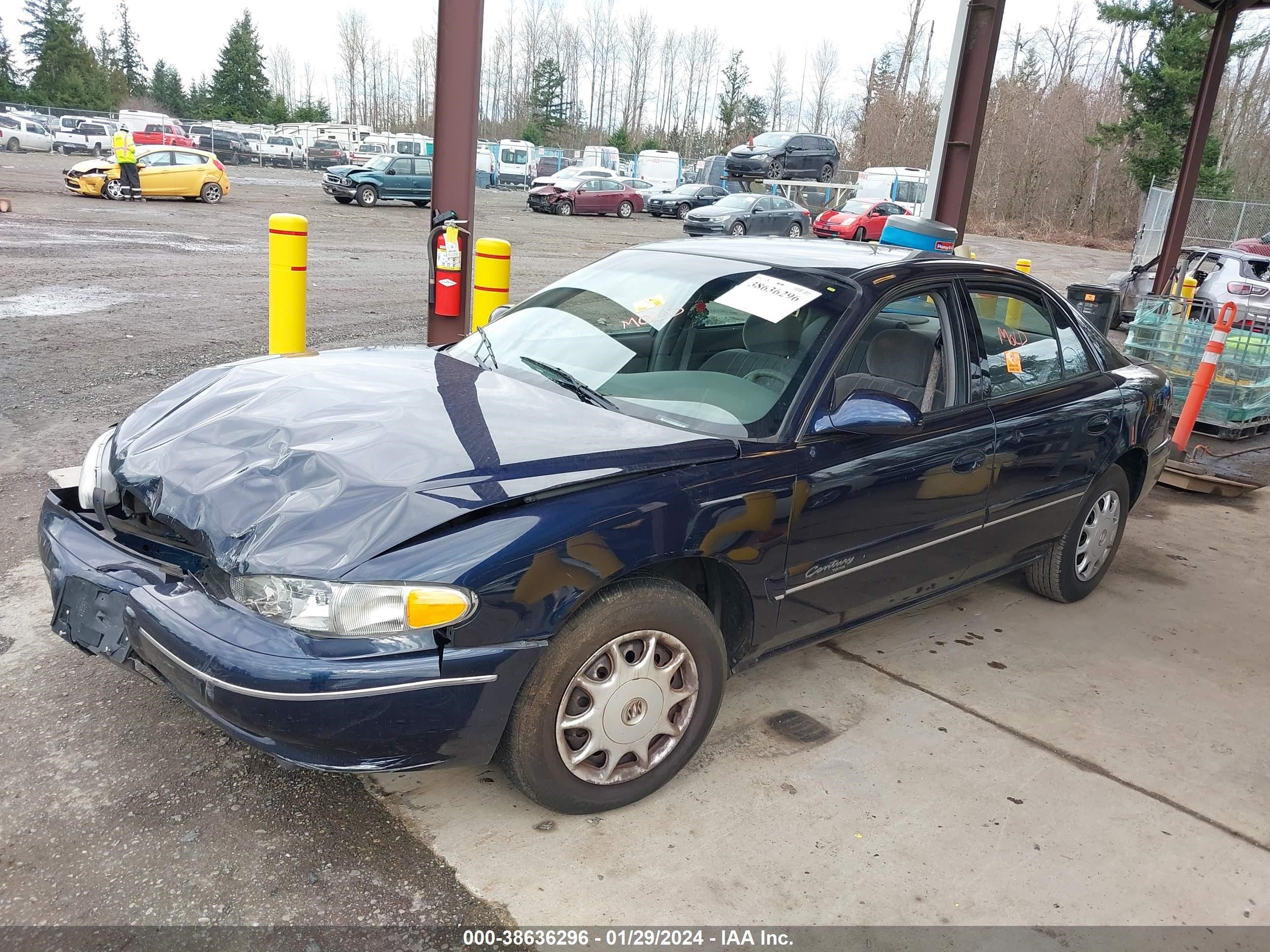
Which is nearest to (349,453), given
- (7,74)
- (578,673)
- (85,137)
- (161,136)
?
(578,673)

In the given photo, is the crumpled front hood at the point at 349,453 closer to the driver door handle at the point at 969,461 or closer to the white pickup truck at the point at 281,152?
the driver door handle at the point at 969,461

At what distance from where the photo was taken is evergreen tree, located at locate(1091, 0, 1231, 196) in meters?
28.6

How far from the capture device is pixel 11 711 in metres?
3.08

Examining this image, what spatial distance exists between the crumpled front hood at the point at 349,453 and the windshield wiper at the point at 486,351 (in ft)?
0.69

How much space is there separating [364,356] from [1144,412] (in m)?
3.57

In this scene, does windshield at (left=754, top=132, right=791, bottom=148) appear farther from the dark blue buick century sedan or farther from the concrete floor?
the concrete floor

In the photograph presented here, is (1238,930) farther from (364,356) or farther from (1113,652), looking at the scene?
(364,356)

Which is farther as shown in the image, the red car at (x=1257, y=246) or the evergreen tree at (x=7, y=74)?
the evergreen tree at (x=7, y=74)

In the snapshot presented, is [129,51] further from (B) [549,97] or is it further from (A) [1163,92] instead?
(A) [1163,92]

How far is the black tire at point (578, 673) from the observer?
254cm

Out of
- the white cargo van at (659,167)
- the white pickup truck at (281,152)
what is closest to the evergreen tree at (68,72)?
the white pickup truck at (281,152)

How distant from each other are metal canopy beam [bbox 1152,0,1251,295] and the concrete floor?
10.7 metres

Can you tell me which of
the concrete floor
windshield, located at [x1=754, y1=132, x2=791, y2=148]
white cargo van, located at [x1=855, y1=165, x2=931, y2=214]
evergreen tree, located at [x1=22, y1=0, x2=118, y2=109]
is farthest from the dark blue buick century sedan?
evergreen tree, located at [x1=22, y1=0, x2=118, y2=109]

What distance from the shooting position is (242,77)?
239 feet
